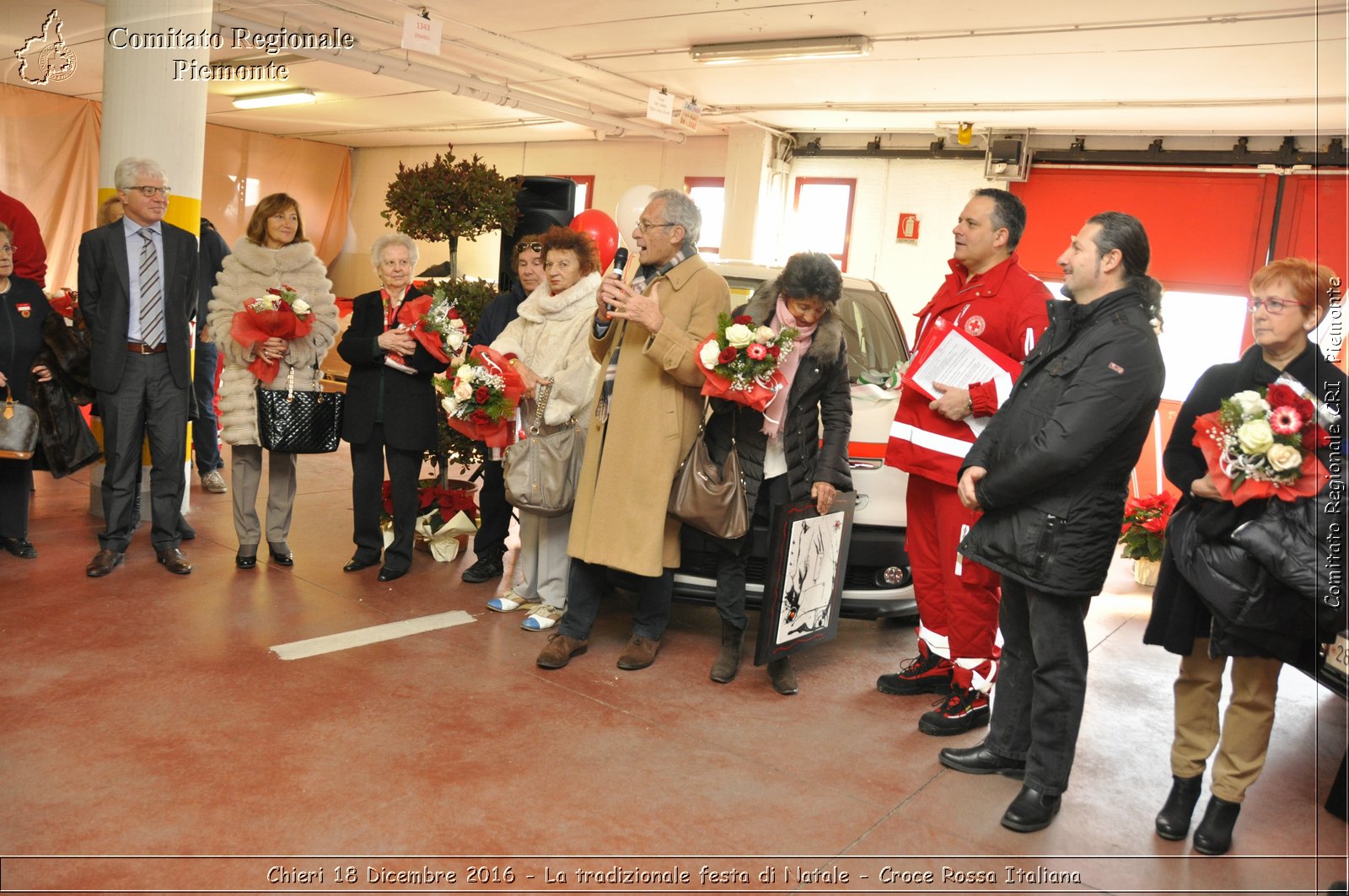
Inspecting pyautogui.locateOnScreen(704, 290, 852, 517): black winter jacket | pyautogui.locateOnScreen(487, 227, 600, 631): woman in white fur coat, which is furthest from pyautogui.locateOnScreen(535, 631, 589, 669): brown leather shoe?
pyautogui.locateOnScreen(704, 290, 852, 517): black winter jacket

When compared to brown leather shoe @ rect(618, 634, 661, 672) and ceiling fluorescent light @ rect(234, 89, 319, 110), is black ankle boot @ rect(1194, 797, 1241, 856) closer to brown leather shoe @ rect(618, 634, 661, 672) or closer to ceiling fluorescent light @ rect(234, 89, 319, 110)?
brown leather shoe @ rect(618, 634, 661, 672)

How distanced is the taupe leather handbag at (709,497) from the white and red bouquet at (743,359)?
1.03 ft

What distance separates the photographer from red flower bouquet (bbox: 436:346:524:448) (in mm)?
4598

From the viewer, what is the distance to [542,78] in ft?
37.4

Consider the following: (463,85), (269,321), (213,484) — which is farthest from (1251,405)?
(463,85)

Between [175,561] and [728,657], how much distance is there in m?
2.83

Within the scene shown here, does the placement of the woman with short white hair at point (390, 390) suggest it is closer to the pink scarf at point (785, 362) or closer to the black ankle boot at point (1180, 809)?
the pink scarf at point (785, 362)

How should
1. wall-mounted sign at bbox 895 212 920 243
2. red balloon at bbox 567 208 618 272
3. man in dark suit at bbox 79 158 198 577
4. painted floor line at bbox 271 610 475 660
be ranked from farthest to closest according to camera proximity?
wall-mounted sign at bbox 895 212 920 243
red balloon at bbox 567 208 618 272
man in dark suit at bbox 79 158 198 577
painted floor line at bbox 271 610 475 660

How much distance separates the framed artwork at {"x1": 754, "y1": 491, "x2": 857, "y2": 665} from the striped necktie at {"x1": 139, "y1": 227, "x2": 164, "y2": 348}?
316 centimetres

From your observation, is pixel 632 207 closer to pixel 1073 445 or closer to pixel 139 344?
pixel 139 344

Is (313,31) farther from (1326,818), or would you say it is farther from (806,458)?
(1326,818)

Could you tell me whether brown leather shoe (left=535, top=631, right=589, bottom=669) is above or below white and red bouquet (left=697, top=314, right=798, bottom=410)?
below

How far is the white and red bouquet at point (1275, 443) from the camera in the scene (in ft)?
9.08

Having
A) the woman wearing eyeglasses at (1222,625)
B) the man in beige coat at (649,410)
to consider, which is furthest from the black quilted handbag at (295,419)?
the woman wearing eyeglasses at (1222,625)
